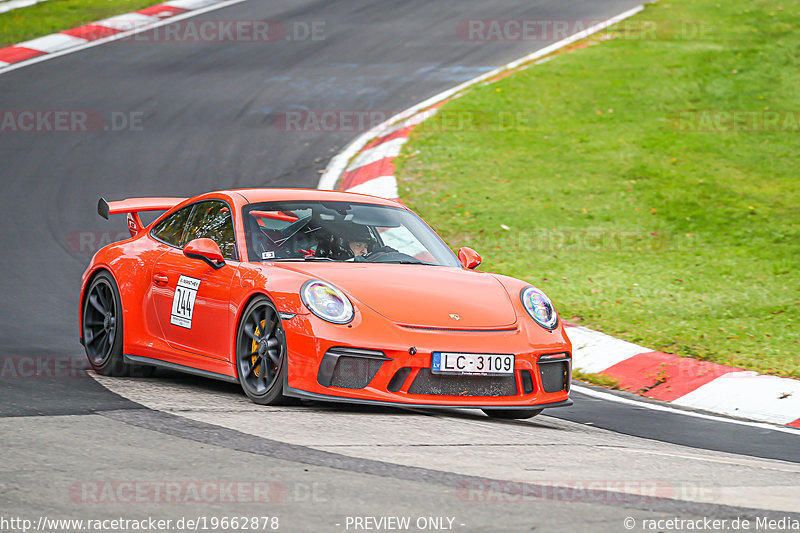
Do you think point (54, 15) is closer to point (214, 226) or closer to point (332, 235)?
point (214, 226)

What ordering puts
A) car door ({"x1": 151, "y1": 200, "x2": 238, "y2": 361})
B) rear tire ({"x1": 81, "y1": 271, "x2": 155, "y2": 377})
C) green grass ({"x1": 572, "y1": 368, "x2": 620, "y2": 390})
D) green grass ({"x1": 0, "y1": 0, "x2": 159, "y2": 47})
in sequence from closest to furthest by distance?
car door ({"x1": 151, "y1": 200, "x2": 238, "y2": 361}) < rear tire ({"x1": 81, "y1": 271, "x2": 155, "y2": 377}) < green grass ({"x1": 572, "y1": 368, "x2": 620, "y2": 390}) < green grass ({"x1": 0, "y1": 0, "x2": 159, "y2": 47})

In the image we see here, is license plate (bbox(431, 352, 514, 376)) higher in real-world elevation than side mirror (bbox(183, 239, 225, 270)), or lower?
lower

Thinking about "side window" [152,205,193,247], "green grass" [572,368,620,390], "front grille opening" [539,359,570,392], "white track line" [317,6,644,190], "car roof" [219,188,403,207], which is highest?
"white track line" [317,6,644,190]

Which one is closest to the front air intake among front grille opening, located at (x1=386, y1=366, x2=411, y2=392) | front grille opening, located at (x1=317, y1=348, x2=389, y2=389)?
front grille opening, located at (x1=386, y1=366, x2=411, y2=392)

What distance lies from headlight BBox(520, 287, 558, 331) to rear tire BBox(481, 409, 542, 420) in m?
0.51

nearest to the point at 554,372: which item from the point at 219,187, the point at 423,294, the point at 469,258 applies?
the point at 423,294

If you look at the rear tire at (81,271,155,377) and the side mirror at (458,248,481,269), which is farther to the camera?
the rear tire at (81,271,155,377)

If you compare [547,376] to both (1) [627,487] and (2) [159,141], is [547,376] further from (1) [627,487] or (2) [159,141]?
(2) [159,141]

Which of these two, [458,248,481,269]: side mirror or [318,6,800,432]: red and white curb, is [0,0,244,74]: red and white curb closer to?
[318,6,800,432]: red and white curb

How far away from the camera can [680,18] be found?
2262 centimetres

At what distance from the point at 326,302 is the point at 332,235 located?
3.21 feet

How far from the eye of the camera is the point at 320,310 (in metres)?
6.07

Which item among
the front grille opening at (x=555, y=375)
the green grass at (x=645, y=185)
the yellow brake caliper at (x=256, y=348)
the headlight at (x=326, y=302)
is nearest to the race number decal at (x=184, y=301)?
the yellow brake caliper at (x=256, y=348)

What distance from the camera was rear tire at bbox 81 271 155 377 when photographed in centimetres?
747
